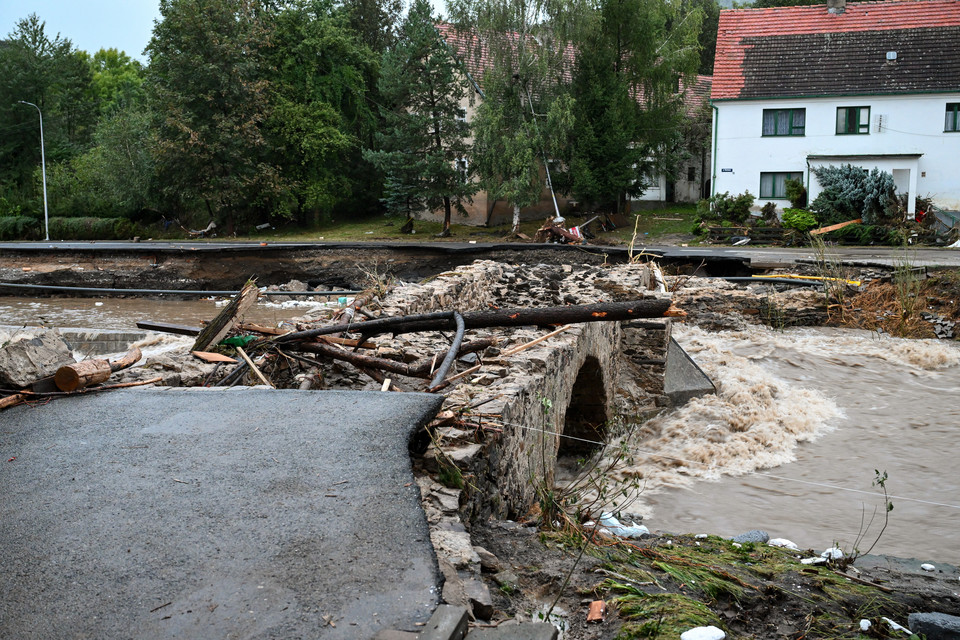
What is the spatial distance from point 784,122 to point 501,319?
26.2 metres

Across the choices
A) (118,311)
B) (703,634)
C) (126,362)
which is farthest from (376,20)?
(703,634)

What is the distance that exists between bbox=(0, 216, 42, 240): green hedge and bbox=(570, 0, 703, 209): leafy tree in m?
29.7

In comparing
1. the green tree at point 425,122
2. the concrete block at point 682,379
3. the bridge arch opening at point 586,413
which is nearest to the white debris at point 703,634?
the bridge arch opening at point 586,413

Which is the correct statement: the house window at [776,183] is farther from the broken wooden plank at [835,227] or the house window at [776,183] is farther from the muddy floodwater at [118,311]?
the muddy floodwater at [118,311]

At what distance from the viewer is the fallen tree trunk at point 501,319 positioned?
6340 mm

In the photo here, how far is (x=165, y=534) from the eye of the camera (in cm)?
342

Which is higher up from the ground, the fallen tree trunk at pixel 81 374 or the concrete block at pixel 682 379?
the fallen tree trunk at pixel 81 374

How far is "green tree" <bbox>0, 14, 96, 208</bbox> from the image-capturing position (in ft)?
157

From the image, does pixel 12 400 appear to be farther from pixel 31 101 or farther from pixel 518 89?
pixel 31 101

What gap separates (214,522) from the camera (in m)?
3.52

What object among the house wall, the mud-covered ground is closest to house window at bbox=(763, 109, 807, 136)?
the house wall

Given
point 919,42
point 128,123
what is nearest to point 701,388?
point 919,42

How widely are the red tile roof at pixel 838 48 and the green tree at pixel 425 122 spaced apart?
32.0 ft

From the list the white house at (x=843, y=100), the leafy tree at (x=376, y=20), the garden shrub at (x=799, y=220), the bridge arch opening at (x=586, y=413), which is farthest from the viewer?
the leafy tree at (x=376, y=20)
